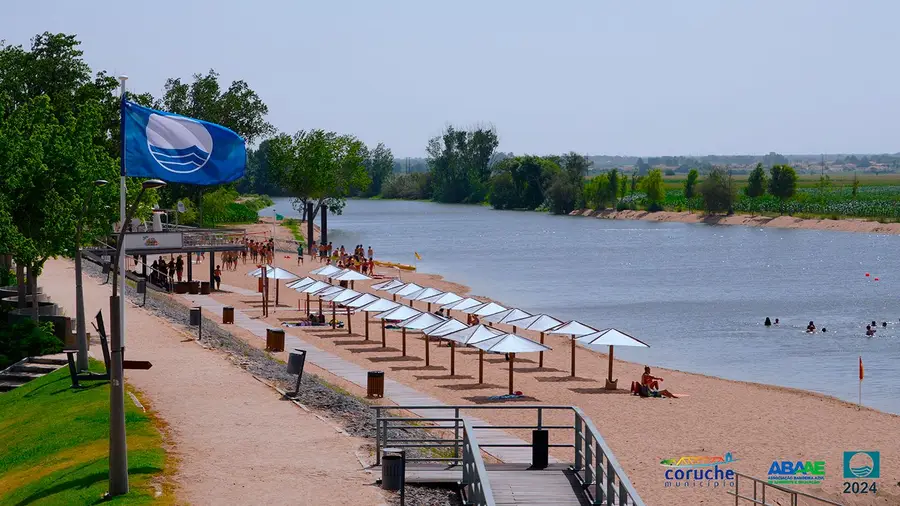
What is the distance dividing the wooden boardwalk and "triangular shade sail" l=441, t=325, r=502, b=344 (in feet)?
43.5

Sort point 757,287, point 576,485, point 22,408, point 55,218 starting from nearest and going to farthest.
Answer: point 576,485 < point 22,408 < point 55,218 < point 757,287

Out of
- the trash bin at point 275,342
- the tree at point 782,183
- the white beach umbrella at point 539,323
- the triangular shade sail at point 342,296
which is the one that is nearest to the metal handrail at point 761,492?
the white beach umbrella at point 539,323

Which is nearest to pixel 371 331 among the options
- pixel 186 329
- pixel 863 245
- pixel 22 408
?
pixel 186 329

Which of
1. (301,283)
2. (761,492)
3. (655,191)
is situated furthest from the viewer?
(655,191)

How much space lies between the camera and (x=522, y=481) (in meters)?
16.3

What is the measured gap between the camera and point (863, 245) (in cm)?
11131

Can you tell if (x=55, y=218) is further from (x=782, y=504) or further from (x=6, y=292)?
(x=782, y=504)

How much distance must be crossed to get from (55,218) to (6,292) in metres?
9.94

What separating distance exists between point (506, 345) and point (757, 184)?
13886cm

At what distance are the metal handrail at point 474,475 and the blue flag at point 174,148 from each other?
5139 millimetres

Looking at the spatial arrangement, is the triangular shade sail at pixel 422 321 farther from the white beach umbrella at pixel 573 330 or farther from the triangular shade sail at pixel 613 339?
the triangular shade sail at pixel 613 339

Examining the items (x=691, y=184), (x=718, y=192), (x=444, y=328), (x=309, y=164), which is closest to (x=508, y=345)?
(x=444, y=328)

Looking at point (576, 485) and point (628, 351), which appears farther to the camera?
point (628, 351)

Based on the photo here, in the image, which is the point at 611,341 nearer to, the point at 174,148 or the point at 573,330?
the point at 573,330
